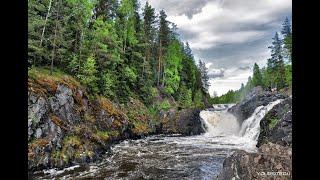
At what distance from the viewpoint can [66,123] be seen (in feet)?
64.1

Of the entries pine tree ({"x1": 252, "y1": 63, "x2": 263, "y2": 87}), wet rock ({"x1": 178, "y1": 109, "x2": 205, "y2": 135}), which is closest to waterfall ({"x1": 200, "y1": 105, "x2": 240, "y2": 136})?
wet rock ({"x1": 178, "y1": 109, "x2": 205, "y2": 135})

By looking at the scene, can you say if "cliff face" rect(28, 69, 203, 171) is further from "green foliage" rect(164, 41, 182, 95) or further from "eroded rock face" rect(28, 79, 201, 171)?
"green foliage" rect(164, 41, 182, 95)

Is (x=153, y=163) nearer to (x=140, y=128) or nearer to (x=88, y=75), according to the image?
(x=88, y=75)

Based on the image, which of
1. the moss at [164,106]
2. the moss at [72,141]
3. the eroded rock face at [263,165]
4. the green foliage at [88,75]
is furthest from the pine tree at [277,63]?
the eroded rock face at [263,165]

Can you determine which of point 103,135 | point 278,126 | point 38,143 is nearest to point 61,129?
point 38,143

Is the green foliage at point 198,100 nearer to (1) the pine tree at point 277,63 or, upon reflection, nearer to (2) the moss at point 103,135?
(1) the pine tree at point 277,63

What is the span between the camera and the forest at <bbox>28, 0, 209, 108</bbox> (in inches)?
983

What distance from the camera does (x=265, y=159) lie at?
35.5 feet

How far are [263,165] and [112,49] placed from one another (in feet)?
88.4

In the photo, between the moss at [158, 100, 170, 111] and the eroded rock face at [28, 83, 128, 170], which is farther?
the moss at [158, 100, 170, 111]

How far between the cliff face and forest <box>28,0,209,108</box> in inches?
79.0

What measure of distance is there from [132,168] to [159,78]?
34.8 meters
